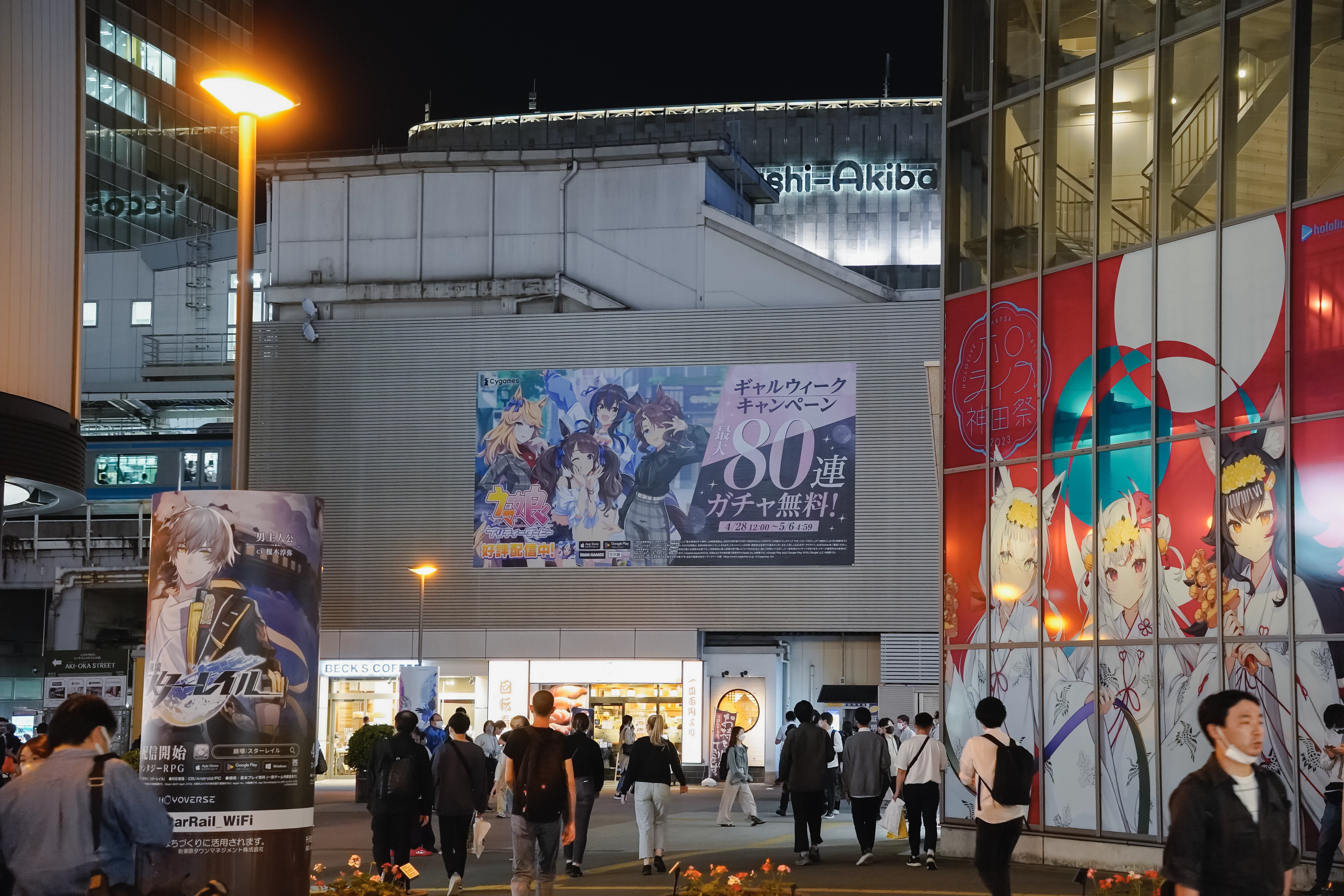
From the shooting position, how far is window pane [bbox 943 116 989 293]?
17547 mm

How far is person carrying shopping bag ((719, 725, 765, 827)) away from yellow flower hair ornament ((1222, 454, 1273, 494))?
10608 mm

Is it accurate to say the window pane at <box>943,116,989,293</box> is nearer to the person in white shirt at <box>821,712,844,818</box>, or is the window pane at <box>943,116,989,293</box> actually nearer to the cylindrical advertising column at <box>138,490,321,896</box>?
the person in white shirt at <box>821,712,844,818</box>

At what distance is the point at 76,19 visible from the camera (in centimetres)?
2086

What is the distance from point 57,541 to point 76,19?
93.9 ft

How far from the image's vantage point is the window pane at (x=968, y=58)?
1769cm

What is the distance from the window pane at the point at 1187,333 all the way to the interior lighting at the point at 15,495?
44.6ft

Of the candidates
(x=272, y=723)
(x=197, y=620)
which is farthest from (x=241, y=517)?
(x=272, y=723)

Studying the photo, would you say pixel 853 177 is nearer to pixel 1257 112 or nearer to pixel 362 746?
pixel 362 746

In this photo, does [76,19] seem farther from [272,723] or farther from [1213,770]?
[1213,770]

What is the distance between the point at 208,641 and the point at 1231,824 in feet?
23.7

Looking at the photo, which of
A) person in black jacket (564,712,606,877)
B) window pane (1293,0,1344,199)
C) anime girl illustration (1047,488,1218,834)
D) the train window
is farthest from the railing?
window pane (1293,0,1344,199)

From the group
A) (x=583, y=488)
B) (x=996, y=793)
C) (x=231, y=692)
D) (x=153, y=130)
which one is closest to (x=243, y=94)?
(x=231, y=692)

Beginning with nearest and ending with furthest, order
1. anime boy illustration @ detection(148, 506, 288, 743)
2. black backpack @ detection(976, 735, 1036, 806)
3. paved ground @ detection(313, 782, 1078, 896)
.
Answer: black backpack @ detection(976, 735, 1036, 806) → anime boy illustration @ detection(148, 506, 288, 743) → paved ground @ detection(313, 782, 1078, 896)

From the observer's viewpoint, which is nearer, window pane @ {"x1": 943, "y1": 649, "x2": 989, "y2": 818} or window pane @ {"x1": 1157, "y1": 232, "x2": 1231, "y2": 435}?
window pane @ {"x1": 1157, "y1": 232, "x2": 1231, "y2": 435}
